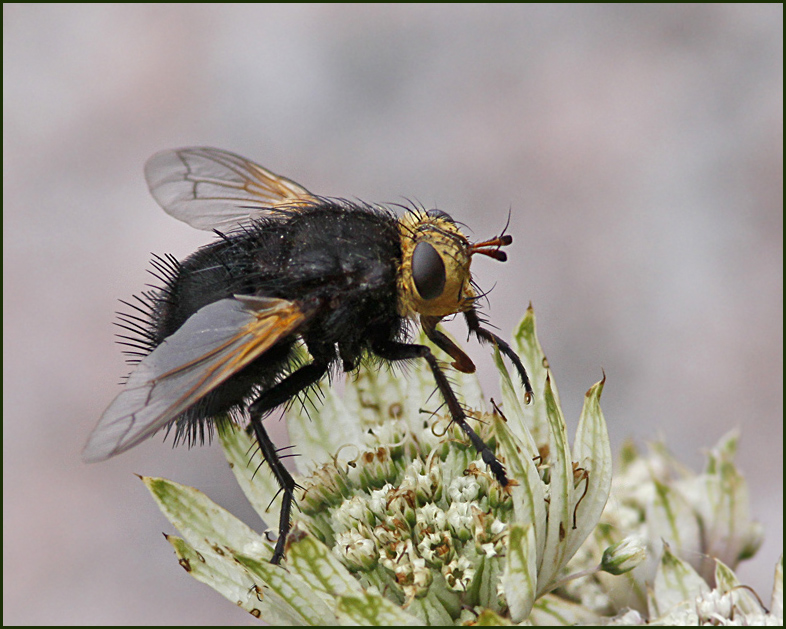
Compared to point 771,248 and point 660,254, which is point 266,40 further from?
point 771,248

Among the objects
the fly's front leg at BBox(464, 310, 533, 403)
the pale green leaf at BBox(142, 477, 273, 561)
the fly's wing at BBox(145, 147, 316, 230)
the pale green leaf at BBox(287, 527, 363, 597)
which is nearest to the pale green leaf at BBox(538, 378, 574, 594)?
the fly's front leg at BBox(464, 310, 533, 403)

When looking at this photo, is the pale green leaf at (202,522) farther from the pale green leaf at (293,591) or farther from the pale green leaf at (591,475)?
the pale green leaf at (591,475)

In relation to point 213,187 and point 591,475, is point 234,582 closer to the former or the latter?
point 591,475

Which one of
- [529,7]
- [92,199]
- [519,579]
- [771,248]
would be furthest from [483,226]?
[519,579]

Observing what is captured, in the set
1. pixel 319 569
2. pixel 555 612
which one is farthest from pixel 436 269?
pixel 555 612

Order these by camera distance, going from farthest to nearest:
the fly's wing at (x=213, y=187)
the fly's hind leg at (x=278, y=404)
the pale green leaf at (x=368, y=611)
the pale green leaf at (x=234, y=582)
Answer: the fly's wing at (x=213, y=187)
the fly's hind leg at (x=278, y=404)
the pale green leaf at (x=234, y=582)
the pale green leaf at (x=368, y=611)

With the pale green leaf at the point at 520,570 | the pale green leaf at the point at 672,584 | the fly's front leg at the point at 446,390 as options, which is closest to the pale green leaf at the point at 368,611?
the pale green leaf at the point at 520,570
